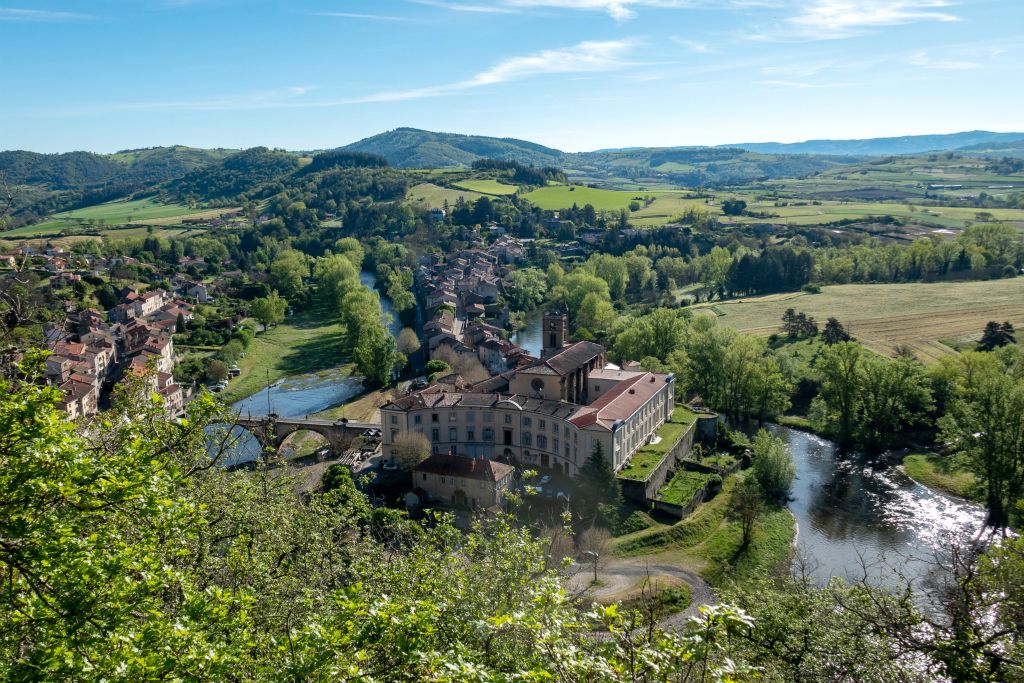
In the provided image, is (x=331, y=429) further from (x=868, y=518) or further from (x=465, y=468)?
(x=868, y=518)

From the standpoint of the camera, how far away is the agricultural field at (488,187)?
551 ft

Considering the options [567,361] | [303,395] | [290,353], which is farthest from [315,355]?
[567,361]

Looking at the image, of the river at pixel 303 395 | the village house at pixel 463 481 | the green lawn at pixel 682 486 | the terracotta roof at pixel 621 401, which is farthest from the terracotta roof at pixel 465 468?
the river at pixel 303 395

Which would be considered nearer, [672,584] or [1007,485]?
[672,584]

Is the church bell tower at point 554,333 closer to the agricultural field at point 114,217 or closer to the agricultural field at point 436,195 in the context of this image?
the agricultural field at point 114,217

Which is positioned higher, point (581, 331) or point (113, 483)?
point (113, 483)

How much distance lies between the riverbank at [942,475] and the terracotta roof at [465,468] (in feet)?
82.2

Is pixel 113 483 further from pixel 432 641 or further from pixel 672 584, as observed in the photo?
pixel 672 584

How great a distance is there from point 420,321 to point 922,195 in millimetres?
153475

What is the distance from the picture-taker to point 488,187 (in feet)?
571

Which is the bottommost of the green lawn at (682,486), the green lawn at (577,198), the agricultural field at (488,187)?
the green lawn at (682,486)

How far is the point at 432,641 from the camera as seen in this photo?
1098cm

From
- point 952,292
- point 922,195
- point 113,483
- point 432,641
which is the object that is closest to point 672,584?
point 432,641

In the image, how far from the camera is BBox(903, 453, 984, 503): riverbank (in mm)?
39812
